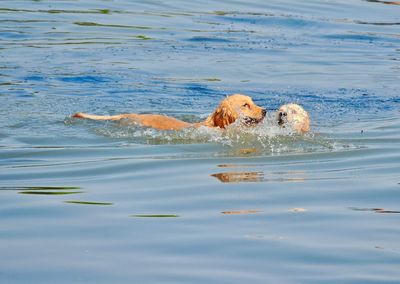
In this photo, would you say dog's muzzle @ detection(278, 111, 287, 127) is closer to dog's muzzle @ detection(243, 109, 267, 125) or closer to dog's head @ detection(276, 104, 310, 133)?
dog's head @ detection(276, 104, 310, 133)

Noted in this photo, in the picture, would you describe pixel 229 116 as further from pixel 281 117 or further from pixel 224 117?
pixel 281 117

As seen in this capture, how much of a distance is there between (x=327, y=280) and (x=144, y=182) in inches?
105

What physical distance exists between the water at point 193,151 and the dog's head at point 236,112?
0.65 feet

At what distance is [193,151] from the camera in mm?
8562

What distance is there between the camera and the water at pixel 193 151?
5145 millimetres

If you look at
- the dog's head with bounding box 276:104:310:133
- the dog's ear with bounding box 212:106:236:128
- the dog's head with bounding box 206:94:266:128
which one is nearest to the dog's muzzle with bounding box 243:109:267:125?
the dog's head with bounding box 206:94:266:128

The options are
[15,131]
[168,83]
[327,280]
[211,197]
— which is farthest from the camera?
[168,83]

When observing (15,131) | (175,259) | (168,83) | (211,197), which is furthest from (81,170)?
(168,83)

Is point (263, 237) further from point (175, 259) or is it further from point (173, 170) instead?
point (173, 170)

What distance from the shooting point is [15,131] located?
9453 millimetres

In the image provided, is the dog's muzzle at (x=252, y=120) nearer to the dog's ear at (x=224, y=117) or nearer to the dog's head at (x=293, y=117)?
the dog's ear at (x=224, y=117)

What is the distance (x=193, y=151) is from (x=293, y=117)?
1.08m

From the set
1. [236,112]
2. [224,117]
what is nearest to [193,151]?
[224,117]

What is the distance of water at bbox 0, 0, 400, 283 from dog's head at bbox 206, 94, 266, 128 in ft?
0.65
